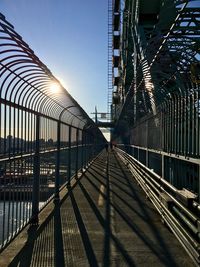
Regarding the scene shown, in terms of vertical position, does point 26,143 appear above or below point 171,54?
below

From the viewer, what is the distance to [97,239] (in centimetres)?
600

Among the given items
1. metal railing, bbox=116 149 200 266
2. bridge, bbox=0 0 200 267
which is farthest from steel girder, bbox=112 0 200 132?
metal railing, bbox=116 149 200 266

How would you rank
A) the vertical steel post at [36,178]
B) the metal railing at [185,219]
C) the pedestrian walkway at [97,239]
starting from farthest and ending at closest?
the vertical steel post at [36,178]
the pedestrian walkway at [97,239]
the metal railing at [185,219]

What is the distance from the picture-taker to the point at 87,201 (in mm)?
9500

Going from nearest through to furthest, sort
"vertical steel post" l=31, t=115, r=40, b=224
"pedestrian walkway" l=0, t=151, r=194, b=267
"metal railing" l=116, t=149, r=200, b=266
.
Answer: "metal railing" l=116, t=149, r=200, b=266 < "pedestrian walkway" l=0, t=151, r=194, b=267 < "vertical steel post" l=31, t=115, r=40, b=224

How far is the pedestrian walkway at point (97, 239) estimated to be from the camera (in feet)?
16.4

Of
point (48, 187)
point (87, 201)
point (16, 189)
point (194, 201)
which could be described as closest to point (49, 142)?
point (48, 187)

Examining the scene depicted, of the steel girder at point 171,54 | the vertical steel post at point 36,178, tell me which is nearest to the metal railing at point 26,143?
the vertical steel post at point 36,178

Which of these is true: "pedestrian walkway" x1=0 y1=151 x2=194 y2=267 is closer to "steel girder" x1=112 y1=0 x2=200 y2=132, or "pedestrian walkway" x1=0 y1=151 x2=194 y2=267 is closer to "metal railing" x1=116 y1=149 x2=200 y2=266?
"metal railing" x1=116 y1=149 x2=200 y2=266

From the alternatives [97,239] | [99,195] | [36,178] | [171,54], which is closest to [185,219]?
[97,239]

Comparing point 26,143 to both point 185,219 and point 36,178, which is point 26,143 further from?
point 185,219

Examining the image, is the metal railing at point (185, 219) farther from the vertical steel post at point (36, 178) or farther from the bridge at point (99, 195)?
the vertical steel post at point (36, 178)

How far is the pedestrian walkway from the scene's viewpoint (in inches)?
196

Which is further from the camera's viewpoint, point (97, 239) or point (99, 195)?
point (99, 195)
